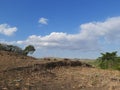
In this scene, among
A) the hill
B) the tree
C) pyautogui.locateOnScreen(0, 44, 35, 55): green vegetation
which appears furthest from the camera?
the tree

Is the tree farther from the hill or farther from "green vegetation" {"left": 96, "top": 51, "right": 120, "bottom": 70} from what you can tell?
the hill

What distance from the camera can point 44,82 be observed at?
1229 centimetres

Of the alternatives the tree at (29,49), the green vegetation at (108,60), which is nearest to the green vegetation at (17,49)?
the tree at (29,49)

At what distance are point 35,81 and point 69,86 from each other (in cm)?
132

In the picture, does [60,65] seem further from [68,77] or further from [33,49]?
[33,49]

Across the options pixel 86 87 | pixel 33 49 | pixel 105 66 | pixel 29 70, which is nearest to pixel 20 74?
pixel 29 70

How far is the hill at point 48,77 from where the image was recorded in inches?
460

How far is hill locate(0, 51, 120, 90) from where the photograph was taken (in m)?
11.7

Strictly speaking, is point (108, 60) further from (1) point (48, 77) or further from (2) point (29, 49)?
(1) point (48, 77)

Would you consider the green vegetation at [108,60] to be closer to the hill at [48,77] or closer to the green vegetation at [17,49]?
the green vegetation at [17,49]

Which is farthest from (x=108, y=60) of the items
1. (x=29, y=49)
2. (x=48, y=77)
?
(x=48, y=77)

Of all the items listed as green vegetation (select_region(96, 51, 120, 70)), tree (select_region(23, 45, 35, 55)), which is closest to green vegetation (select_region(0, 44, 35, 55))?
tree (select_region(23, 45, 35, 55))

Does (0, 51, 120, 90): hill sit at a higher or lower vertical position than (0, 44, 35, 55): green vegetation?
lower

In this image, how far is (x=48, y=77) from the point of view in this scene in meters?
13.2
